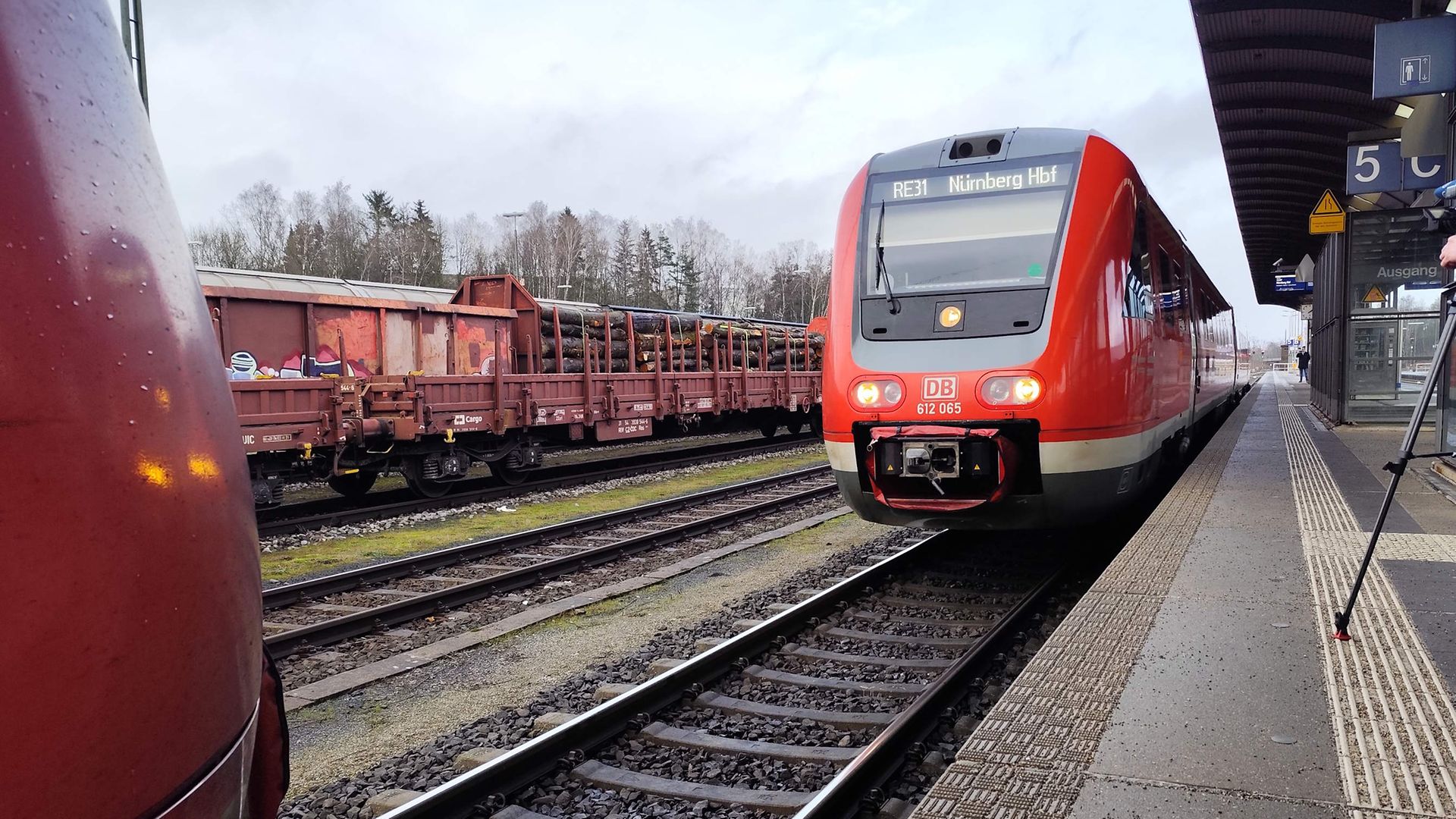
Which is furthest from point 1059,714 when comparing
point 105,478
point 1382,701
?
point 105,478

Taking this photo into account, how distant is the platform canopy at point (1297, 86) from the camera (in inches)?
446

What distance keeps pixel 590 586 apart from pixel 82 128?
6699 millimetres

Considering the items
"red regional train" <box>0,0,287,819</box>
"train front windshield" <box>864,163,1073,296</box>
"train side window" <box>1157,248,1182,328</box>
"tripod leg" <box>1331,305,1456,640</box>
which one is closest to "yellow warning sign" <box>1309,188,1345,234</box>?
"train side window" <box>1157,248,1182,328</box>

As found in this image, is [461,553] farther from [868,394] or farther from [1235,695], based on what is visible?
[1235,695]

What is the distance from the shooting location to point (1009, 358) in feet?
19.2

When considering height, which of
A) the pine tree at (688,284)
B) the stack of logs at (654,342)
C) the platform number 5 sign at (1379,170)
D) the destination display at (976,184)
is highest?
the pine tree at (688,284)

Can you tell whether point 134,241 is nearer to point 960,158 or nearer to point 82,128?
point 82,128

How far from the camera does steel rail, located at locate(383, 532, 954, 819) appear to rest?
362cm

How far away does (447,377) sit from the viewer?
40.1 ft

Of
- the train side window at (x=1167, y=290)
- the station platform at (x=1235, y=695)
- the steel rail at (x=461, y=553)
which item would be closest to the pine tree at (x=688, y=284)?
the steel rail at (x=461, y=553)

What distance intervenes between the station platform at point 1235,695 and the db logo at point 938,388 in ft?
4.61

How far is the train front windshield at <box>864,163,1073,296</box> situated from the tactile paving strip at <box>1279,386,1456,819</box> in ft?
7.97

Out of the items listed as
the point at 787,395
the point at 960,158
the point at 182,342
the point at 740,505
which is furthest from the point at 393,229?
the point at 182,342

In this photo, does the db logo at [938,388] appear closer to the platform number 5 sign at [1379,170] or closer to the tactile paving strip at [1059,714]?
the tactile paving strip at [1059,714]
